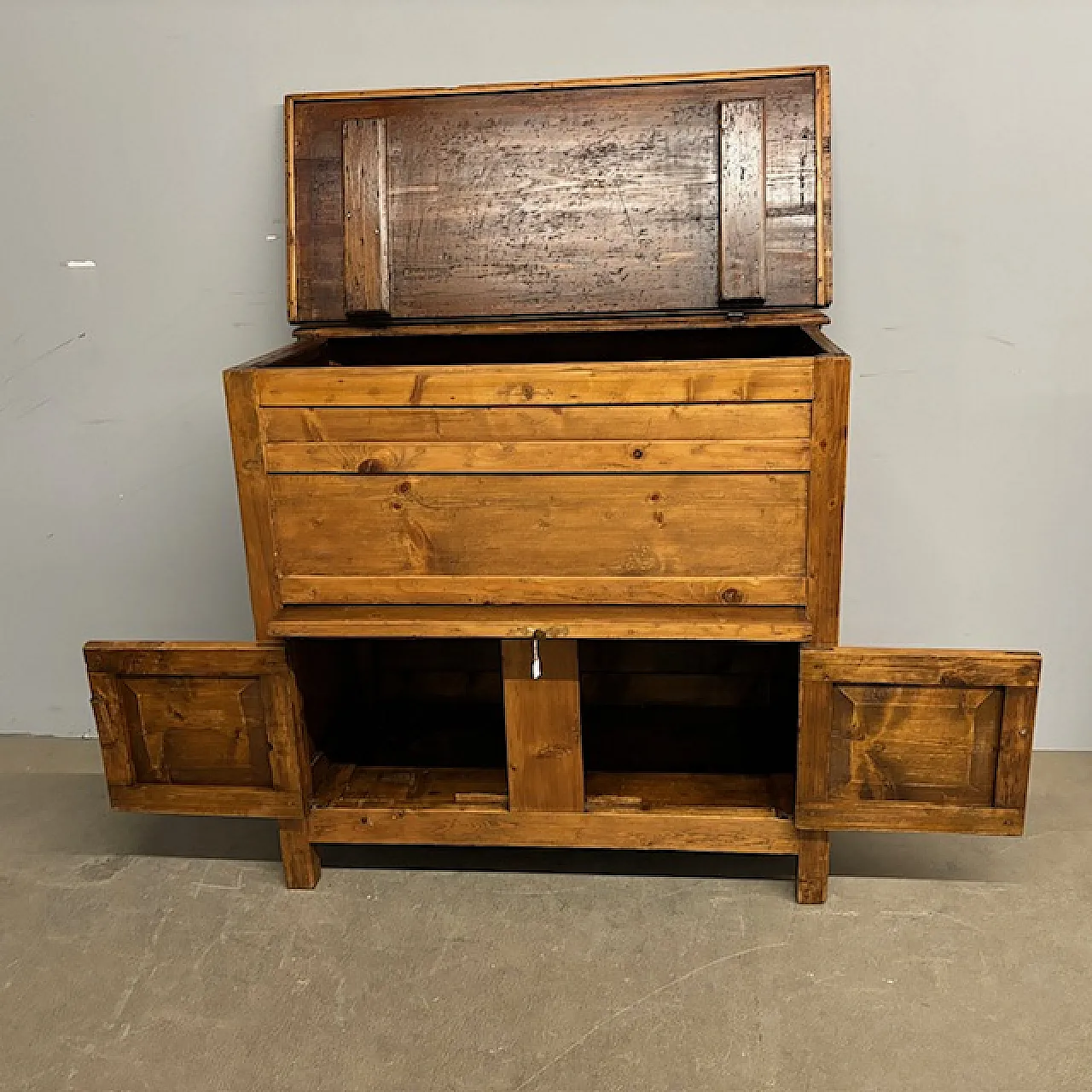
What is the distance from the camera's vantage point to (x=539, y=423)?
2016 millimetres

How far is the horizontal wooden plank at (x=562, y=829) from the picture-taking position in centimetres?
222

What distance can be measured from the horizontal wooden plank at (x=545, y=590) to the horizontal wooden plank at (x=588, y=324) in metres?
0.61

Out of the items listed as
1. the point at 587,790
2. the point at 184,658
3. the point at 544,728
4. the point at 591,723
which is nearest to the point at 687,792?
the point at 587,790

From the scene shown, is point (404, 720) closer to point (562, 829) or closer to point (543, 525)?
point (562, 829)

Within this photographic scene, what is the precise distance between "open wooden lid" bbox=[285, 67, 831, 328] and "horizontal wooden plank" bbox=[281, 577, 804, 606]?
0.64m

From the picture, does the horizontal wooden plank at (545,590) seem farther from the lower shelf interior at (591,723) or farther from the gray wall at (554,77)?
the gray wall at (554,77)

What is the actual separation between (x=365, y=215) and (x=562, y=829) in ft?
4.38

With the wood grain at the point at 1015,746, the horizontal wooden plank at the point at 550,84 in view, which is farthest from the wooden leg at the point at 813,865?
the horizontal wooden plank at the point at 550,84

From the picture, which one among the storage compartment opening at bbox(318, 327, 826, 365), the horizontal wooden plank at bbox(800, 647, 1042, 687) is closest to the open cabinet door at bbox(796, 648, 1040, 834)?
the horizontal wooden plank at bbox(800, 647, 1042, 687)

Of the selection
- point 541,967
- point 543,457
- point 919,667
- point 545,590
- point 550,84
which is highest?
point 550,84

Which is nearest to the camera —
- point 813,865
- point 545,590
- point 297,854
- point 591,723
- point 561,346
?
point 545,590

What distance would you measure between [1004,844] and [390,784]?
1.30m

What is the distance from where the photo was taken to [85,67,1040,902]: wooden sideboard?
79.7 inches

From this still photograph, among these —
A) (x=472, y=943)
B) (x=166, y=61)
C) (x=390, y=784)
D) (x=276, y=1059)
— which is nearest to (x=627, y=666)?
(x=390, y=784)
